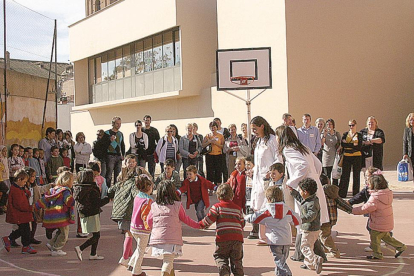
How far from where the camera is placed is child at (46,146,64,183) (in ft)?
44.5

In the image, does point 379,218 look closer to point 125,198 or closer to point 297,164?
point 297,164

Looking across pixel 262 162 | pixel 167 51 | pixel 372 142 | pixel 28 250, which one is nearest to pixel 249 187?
pixel 262 162

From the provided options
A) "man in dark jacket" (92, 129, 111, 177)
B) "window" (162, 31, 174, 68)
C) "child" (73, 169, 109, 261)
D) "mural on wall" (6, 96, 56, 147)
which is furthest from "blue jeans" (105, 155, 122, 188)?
"window" (162, 31, 174, 68)

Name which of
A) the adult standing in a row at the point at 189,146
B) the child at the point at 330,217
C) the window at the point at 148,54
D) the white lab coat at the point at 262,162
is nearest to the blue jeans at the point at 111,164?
the adult standing in a row at the point at 189,146

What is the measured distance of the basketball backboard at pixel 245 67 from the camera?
1434 centimetres

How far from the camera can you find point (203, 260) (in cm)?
729

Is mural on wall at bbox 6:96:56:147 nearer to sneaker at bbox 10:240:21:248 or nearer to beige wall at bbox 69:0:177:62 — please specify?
sneaker at bbox 10:240:21:248

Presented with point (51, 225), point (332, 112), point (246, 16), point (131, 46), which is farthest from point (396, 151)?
point (51, 225)

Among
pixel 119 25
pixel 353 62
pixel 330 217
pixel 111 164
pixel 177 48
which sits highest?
pixel 119 25

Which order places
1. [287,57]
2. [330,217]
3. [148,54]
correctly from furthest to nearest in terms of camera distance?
[148,54], [287,57], [330,217]

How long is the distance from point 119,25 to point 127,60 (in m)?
1.97

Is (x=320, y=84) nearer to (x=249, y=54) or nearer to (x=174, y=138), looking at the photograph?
(x=249, y=54)

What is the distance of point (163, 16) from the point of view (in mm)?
25328

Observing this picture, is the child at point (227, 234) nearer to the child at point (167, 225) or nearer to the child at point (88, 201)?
the child at point (167, 225)
